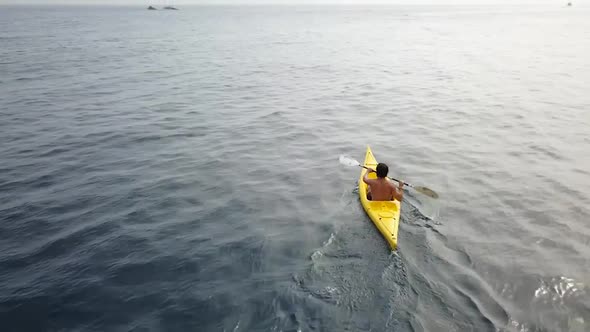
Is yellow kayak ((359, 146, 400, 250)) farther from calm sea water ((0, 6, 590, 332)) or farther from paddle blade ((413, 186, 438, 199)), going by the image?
paddle blade ((413, 186, 438, 199))

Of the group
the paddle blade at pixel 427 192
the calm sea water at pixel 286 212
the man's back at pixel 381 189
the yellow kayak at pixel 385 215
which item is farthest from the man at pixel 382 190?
the paddle blade at pixel 427 192

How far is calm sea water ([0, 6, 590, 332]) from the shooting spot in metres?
6.73

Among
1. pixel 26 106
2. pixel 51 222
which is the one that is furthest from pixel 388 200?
pixel 26 106

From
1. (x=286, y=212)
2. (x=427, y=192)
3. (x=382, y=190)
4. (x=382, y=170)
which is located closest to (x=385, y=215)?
(x=382, y=190)

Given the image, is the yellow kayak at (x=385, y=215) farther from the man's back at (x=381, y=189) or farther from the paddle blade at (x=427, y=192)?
the paddle blade at (x=427, y=192)

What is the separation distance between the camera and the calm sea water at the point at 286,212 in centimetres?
673

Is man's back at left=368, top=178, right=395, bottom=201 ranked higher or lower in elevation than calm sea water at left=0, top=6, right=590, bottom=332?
higher

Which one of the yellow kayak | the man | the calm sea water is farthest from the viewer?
the man

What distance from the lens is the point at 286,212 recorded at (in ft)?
33.1

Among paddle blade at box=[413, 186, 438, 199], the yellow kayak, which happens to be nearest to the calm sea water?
the yellow kayak

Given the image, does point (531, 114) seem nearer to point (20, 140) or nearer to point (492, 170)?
point (492, 170)

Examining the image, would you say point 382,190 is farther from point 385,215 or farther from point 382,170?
point 385,215

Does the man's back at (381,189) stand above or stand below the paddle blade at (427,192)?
above

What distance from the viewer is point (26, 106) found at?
19.6m
